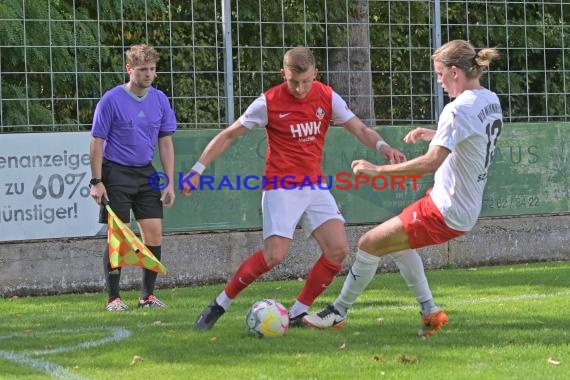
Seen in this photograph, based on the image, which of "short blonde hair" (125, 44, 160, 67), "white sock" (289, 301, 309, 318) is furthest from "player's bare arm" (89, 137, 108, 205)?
"white sock" (289, 301, 309, 318)

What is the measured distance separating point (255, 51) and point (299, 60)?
497 centimetres

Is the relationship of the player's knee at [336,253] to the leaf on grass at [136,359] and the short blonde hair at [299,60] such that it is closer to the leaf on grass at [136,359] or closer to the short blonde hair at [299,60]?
the short blonde hair at [299,60]

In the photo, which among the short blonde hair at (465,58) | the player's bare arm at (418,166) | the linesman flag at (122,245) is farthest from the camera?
the linesman flag at (122,245)

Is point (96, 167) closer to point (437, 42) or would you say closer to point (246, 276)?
point (246, 276)

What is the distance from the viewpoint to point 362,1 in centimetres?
1326

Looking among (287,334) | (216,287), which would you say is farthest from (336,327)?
(216,287)

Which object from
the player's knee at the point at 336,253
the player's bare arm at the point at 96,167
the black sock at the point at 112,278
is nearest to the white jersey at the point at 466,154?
the player's knee at the point at 336,253

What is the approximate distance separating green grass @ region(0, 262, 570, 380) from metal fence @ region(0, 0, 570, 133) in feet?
7.79

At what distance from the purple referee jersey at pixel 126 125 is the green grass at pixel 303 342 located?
1249 millimetres

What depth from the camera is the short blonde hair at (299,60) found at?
774 centimetres

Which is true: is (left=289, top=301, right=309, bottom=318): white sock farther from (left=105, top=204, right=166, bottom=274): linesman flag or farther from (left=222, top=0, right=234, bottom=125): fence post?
(left=222, top=0, right=234, bottom=125): fence post

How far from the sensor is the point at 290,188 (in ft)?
26.6

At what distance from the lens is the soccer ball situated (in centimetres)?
767

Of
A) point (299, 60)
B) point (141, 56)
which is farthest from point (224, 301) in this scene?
point (141, 56)
